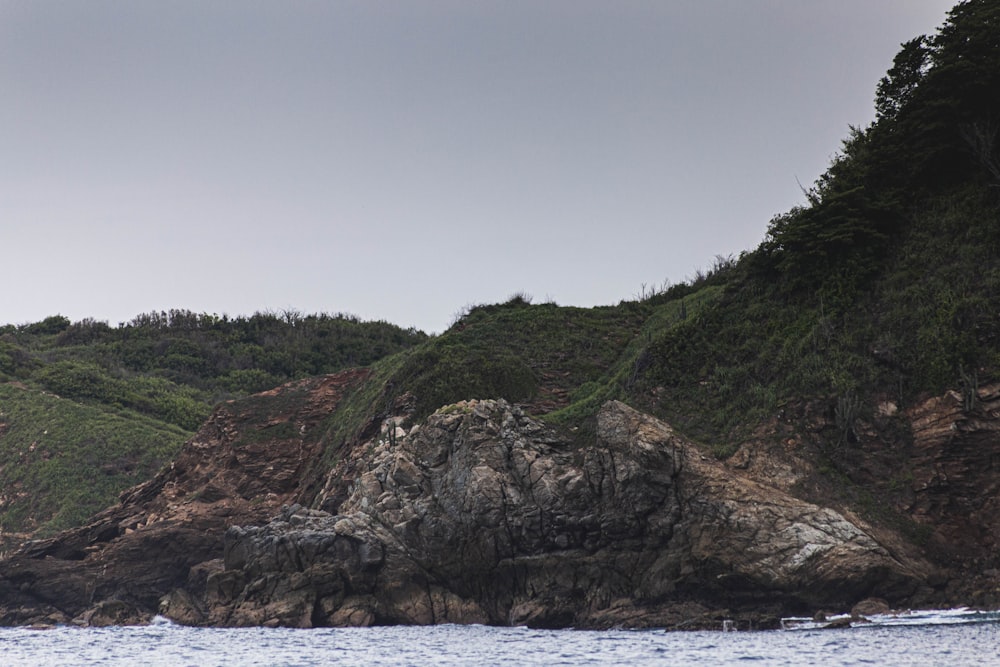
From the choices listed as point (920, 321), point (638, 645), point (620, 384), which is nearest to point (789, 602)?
point (638, 645)

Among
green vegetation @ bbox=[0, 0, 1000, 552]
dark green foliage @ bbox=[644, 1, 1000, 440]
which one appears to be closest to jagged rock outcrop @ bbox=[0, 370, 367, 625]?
green vegetation @ bbox=[0, 0, 1000, 552]

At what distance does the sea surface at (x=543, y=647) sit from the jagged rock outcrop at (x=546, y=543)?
1626 millimetres

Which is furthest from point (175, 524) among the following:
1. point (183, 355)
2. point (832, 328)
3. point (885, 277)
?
point (183, 355)

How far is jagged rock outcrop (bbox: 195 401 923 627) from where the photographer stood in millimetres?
32812

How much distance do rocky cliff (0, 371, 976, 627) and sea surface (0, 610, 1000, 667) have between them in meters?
1.65

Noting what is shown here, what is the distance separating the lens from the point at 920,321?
37.9m

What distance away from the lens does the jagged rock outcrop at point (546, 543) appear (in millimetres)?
32812

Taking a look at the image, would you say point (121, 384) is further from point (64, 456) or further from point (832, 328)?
point (832, 328)

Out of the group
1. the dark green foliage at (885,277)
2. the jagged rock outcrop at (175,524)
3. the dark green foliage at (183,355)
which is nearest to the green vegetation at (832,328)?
the dark green foliage at (885,277)

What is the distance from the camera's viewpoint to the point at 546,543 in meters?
37.4

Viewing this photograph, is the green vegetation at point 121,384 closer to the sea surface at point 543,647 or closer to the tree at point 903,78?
the sea surface at point 543,647

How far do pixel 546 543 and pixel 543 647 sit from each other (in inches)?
300

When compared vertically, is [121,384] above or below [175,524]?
above

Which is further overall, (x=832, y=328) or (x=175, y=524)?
(x=175, y=524)
